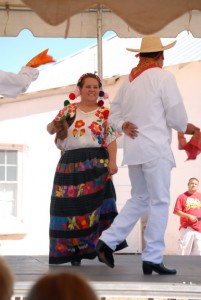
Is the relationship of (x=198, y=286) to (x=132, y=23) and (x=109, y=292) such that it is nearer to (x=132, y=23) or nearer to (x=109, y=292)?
(x=109, y=292)

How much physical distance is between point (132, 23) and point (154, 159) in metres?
1.22

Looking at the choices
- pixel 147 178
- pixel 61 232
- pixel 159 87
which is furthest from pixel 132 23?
→ pixel 61 232

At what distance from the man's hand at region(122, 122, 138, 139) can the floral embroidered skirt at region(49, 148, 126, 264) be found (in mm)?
791

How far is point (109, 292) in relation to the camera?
14.6 feet

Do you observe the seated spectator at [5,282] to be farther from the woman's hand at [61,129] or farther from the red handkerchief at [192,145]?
the woman's hand at [61,129]

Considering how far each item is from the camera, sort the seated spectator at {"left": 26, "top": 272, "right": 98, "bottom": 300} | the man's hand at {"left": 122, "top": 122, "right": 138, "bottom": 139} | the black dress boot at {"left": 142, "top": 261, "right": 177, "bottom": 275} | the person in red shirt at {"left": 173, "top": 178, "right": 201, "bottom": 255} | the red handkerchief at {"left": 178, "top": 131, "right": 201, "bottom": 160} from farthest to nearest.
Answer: the person in red shirt at {"left": 173, "top": 178, "right": 201, "bottom": 255}, the red handkerchief at {"left": 178, "top": 131, "right": 201, "bottom": 160}, the man's hand at {"left": 122, "top": 122, "right": 138, "bottom": 139}, the black dress boot at {"left": 142, "top": 261, "right": 177, "bottom": 275}, the seated spectator at {"left": 26, "top": 272, "right": 98, "bottom": 300}

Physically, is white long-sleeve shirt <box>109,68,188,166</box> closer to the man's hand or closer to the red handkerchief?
the man's hand

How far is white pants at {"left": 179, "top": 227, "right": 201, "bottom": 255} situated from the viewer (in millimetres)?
11969

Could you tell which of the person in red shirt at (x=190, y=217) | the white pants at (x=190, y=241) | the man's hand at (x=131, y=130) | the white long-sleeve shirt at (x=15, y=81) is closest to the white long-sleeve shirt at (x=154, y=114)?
the man's hand at (x=131, y=130)

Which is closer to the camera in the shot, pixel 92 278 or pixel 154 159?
pixel 92 278

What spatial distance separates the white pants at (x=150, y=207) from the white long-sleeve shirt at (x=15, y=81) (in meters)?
0.98

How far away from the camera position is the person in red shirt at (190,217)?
1173 cm

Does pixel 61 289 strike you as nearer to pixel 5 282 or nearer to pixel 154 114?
pixel 5 282

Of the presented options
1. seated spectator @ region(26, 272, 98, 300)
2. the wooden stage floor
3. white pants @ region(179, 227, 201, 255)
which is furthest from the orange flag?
white pants @ region(179, 227, 201, 255)
